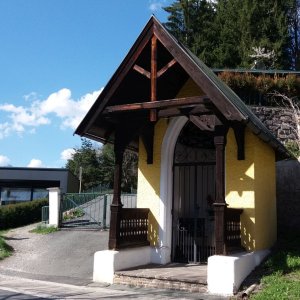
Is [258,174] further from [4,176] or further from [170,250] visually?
[4,176]

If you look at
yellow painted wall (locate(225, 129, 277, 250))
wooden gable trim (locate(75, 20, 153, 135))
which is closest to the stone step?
yellow painted wall (locate(225, 129, 277, 250))

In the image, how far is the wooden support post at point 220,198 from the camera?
27.8ft

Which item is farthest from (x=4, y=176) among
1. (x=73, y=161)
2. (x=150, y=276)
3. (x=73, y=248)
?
(x=150, y=276)

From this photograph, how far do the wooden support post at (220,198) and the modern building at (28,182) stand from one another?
25.6 metres

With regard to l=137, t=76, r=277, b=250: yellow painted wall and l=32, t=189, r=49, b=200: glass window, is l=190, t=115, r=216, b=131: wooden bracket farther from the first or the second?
l=32, t=189, r=49, b=200: glass window

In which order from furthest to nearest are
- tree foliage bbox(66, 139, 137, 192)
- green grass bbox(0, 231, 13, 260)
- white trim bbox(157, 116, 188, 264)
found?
tree foliage bbox(66, 139, 137, 192)
green grass bbox(0, 231, 13, 260)
white trim bbox(157, 116, 188, 264)

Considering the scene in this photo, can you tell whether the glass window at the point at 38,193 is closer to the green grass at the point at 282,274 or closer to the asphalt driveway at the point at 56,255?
the asphalt driveway at the point at 56,255

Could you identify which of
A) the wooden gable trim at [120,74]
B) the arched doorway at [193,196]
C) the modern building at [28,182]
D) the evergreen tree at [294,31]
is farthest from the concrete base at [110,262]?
the evergreen tree at [294,31]

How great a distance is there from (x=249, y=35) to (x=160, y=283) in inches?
1075

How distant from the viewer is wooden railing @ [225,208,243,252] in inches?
347

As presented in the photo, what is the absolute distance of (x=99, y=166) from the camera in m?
46.6

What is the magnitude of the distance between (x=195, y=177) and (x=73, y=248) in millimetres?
4270

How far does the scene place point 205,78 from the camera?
28.9 feet

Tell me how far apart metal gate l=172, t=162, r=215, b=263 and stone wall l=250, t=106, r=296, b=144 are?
6.88m
